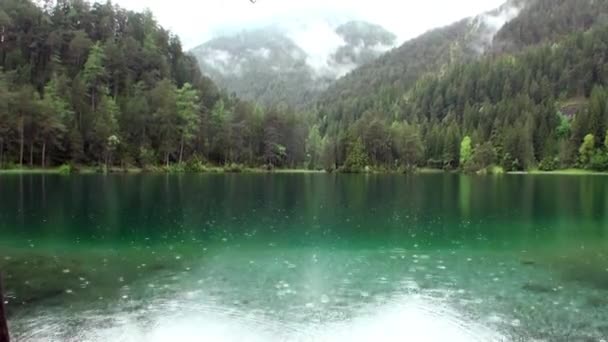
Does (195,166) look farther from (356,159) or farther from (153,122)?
(356,159)

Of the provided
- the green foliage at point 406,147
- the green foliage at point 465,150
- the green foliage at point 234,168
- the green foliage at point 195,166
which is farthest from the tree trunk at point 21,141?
the green foliage at point 465,150

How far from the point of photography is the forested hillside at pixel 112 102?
9712cm

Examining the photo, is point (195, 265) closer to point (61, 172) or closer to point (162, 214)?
point (162, 214)

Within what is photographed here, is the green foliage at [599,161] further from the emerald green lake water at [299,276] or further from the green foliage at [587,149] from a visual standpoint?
the emerald green lake water at [299,276]

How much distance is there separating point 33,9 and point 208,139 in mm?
56615

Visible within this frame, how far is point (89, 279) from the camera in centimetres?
1762

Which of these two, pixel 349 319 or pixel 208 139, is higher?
pixel 208 139

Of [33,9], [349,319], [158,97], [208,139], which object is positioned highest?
[33,9]

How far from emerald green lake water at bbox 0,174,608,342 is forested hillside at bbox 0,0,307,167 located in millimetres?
66646

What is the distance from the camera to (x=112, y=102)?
113938mm

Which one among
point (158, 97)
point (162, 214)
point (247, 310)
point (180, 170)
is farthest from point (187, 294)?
point (158, 97)

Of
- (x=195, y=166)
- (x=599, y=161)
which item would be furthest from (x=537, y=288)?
(x=599, y=161)

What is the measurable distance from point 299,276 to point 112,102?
106 metres

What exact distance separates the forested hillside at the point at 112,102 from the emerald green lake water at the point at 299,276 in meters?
66.6
